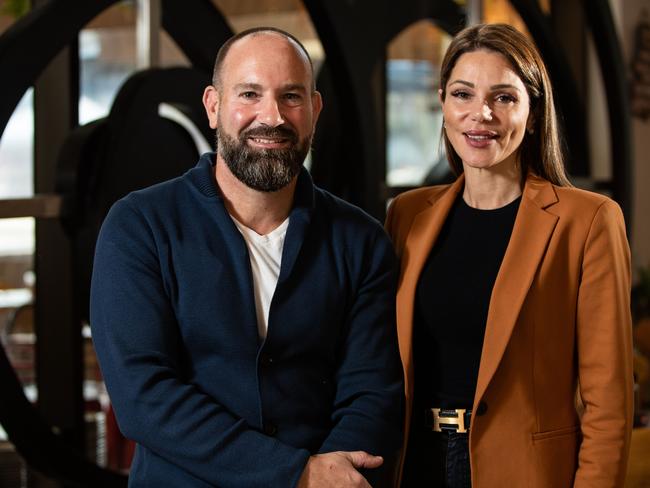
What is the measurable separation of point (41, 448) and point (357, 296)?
1079mm

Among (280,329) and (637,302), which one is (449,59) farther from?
(637,302)

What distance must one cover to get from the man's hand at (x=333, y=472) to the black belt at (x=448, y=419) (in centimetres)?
19

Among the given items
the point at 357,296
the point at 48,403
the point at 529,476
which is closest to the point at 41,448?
the point at 48,403

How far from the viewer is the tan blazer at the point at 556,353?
1.73m

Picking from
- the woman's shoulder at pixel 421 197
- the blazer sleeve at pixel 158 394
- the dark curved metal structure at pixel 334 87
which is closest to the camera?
the blazer sleeve at pixel 158 394

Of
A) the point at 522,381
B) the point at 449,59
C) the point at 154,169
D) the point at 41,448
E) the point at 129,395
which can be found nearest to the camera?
the point at 129,395

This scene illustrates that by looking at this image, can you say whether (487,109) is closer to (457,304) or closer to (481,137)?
(481,137)

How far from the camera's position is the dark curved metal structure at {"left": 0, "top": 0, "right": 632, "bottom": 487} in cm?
238

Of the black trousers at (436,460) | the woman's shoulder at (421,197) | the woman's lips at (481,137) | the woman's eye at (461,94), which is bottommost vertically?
the black trousers at (436,460)

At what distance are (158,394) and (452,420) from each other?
557mm

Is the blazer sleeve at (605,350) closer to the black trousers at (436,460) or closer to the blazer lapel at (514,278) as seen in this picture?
the blazer lapel at (514,278)

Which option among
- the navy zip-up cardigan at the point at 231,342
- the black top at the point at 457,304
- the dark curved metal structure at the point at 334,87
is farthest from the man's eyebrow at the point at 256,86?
the dark curved metal structure at the point at 334,87

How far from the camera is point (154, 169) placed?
2.88 meters

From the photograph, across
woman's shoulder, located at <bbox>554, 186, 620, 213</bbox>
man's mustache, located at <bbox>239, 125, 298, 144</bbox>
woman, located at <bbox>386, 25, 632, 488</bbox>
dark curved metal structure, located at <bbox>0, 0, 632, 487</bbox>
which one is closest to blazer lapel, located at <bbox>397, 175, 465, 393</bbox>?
woman, located at <bbox>386, 25, 632, 488</bbox>
